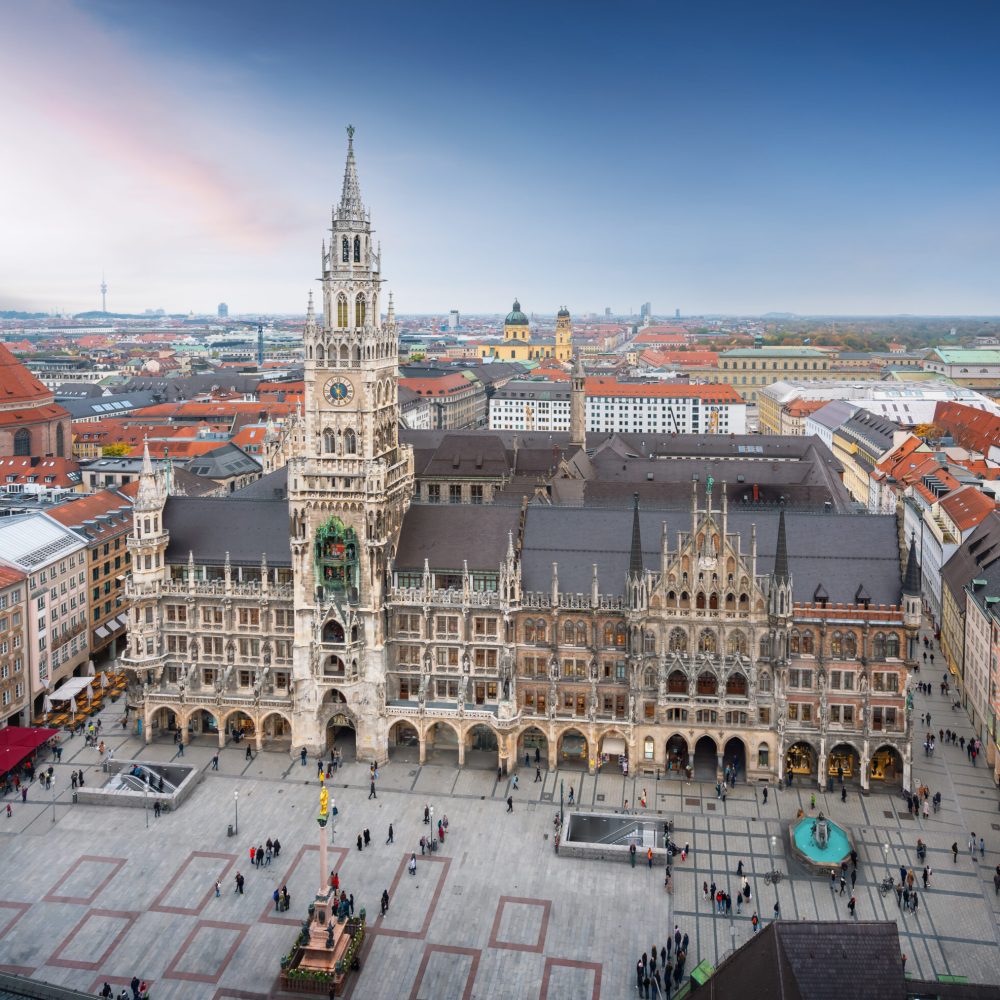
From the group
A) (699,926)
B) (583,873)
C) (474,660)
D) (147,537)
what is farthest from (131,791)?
(699,926)

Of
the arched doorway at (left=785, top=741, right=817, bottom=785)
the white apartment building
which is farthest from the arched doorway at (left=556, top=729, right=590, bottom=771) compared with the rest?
the white apartment building

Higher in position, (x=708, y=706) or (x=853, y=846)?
(x=708, y=706)

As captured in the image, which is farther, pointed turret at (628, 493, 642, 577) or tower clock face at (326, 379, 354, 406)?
tower clock face at (326, 379, 354, 406)

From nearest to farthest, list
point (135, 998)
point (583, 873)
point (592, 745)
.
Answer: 1. point (135, 998)
2. point (583, 873)
3. point (592, 745)

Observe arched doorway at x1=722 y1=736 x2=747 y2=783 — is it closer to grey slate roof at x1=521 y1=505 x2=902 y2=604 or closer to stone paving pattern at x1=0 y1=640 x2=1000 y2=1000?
stone paving pattern at x1=0 y1=640 x2=1000 y2=1000

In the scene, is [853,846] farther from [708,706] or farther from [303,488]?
[303,488]

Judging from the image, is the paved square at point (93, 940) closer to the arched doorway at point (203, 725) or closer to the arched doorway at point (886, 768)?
the arched doorway at point (203, 725)

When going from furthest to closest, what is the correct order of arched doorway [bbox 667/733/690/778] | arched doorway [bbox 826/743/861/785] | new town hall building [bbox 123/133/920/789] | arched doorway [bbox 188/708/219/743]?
arched doorway [bbox 188/708/219/743], arched doorway [bbox 667/733/690/778], arched doorway [bbox 826/743/861/785], new town hall building [bbox 123/133/920/789]
